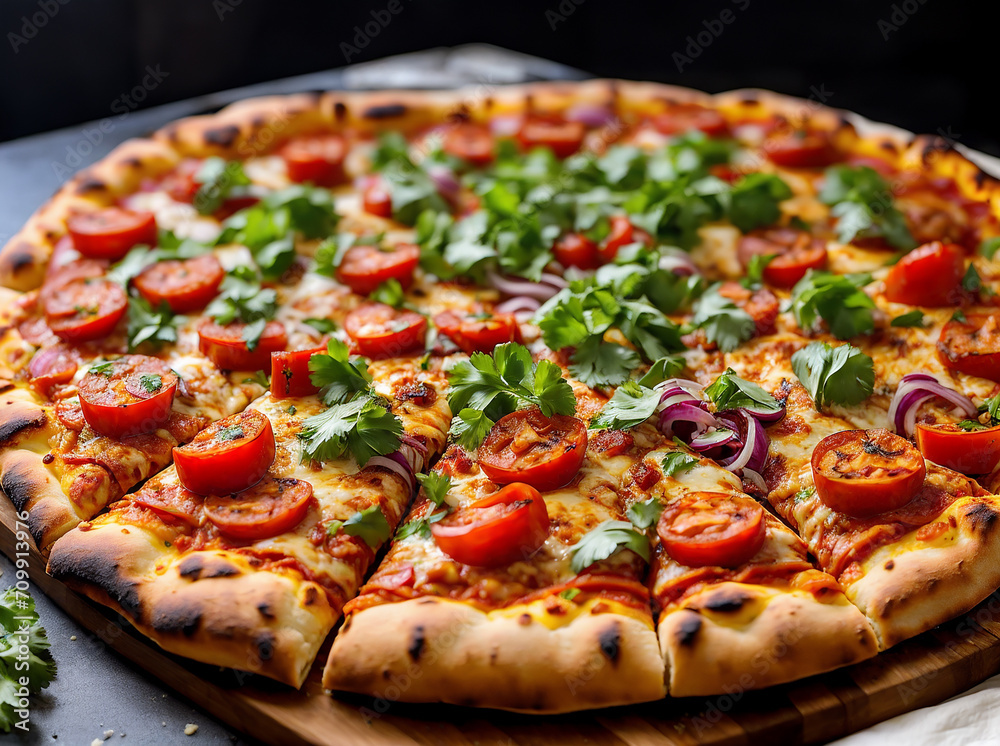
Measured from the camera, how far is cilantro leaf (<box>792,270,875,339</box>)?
4.99m

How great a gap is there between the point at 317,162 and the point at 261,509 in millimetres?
3620

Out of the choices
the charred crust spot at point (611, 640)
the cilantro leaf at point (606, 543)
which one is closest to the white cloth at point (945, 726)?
the charred crust spot at point (611, 640)

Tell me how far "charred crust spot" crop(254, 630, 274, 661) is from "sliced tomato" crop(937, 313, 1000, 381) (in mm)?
3504

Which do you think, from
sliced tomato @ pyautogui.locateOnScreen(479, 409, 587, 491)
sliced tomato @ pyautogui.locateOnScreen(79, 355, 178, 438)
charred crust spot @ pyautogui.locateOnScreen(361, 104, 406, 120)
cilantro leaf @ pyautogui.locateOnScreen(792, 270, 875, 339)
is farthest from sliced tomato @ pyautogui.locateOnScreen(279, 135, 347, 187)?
cilantro leaf @ pyautogui.locateOnScreen(792, 270, 875, 339)

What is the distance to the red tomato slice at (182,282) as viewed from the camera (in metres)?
5.38

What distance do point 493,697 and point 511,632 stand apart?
0.77ft

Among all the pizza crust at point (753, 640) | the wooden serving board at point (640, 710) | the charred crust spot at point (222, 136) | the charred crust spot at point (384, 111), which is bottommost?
the wooden serving board at point (640, 710)

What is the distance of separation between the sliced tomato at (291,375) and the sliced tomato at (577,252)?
182cm

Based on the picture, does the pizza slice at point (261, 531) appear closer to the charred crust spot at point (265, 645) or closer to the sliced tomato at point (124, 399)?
the charred crust spot at point (265, 645)

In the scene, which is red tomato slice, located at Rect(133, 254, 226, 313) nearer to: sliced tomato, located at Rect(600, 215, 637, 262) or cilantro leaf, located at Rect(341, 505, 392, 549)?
cilantro leaf, located at Rect(341, 505, 392, 549)

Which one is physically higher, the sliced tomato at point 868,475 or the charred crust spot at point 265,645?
the sliced tomato at point 868,475

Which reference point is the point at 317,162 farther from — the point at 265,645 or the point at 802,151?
the point at 265,645

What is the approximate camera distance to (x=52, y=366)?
498 centimetres

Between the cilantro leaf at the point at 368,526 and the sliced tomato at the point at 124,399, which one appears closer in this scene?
the cilantro leaf at the point at 368,526
